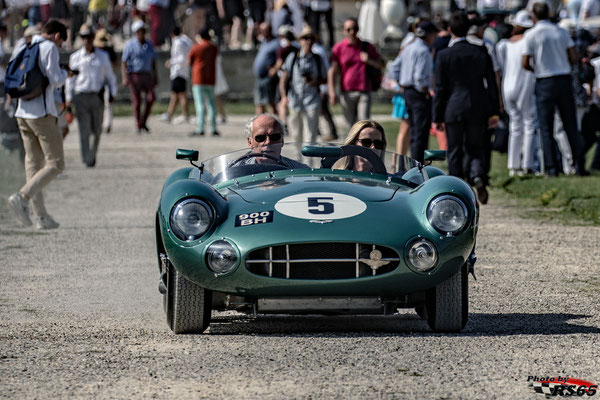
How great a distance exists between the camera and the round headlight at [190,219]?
21.9 ft

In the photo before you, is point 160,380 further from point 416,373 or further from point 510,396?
point 510,396

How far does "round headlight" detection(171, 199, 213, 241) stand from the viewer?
263 inches

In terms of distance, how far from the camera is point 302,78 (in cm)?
1730

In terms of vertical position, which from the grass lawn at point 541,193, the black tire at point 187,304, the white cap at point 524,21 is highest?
the white cap at point 524,21

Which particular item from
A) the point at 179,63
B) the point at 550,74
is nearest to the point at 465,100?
the point at 550,74

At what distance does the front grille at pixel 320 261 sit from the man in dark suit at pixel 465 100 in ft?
21.2

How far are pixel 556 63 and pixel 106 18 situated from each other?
2019 centimetres

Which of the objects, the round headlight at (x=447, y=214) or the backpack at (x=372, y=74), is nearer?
the round headlight at (x=447, y=214)

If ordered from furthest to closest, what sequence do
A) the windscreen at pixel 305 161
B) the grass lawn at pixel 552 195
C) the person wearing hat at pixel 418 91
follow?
1. the person wearing hat at pixel 418 91
2. the grass lawn at pixel 552 195
3. the windscreen at pixel 305 161

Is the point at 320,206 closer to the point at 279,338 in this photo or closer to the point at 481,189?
the point at 279,338

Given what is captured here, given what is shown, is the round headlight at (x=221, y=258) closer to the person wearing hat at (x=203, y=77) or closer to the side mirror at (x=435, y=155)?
the side mirror at (x=435, y=155)

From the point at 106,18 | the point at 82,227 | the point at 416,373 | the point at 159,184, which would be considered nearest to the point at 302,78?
the point at 159,184

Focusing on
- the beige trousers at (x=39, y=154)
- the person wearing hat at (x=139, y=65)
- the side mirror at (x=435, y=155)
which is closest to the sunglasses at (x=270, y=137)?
the side mirror at (x=435, y=155)

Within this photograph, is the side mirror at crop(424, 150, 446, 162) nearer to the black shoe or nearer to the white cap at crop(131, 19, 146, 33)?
the black shoe
